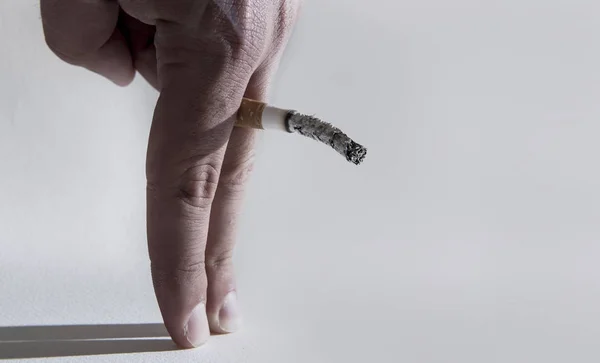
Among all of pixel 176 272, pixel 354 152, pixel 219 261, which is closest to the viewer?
pixel 354 152

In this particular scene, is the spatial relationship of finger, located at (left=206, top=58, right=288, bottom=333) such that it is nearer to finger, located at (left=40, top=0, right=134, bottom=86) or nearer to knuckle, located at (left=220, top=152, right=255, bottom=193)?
knuckle, located at (left=220, top=152, right=255, bottom=193)

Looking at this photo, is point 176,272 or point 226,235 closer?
point 176,272

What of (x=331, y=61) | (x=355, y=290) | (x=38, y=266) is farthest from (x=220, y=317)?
(x=331, y=61)

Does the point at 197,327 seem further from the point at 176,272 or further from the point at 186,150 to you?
the point at 186,150

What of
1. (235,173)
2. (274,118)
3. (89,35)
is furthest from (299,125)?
(89,35)

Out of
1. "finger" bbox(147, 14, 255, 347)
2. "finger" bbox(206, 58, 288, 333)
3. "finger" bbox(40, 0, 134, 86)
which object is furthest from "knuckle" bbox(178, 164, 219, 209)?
"finger" bbox(40, 0, 134, 86)

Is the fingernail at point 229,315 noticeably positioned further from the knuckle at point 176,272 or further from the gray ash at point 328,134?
the gray ash at point 328,134

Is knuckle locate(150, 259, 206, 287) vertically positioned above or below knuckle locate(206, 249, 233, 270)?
above

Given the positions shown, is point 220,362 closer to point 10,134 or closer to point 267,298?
point 267,298
